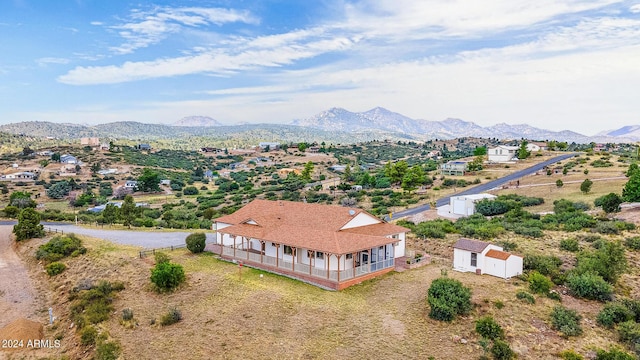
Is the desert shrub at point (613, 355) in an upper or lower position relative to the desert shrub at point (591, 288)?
lower

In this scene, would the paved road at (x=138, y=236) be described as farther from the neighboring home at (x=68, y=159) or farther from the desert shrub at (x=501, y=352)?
the neighboring home at (x=68, y=159)

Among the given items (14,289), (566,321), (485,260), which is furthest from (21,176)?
(566,321)

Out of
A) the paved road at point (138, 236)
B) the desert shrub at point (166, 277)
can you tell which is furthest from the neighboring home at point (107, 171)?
the desert shrub at point (166, 277)

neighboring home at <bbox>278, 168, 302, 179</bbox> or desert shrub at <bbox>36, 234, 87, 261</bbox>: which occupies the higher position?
neighboring home at <bbox>278, 168, 302, 179</bbox>

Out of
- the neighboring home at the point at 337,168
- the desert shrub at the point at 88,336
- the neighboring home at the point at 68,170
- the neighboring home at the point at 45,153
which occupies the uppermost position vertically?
the neighboring home at the point at 45,153

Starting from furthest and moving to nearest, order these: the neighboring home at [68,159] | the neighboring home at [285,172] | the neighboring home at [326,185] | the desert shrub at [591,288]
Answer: the neighboring home at [68,159]
the neighboring home at [285,172]
the neighboring home at [326,185]
the desert shrub at [591,288]

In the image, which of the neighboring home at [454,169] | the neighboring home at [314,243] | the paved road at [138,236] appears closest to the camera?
the neighboring home at [314,243]

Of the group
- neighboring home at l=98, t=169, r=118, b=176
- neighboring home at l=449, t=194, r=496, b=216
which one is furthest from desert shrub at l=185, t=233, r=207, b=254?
neighboring home at l=98, t=169, r=118, b=176

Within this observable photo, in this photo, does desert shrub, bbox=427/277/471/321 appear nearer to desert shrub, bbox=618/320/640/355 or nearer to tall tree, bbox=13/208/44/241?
desert shrub, bbox=618/320/640/355
